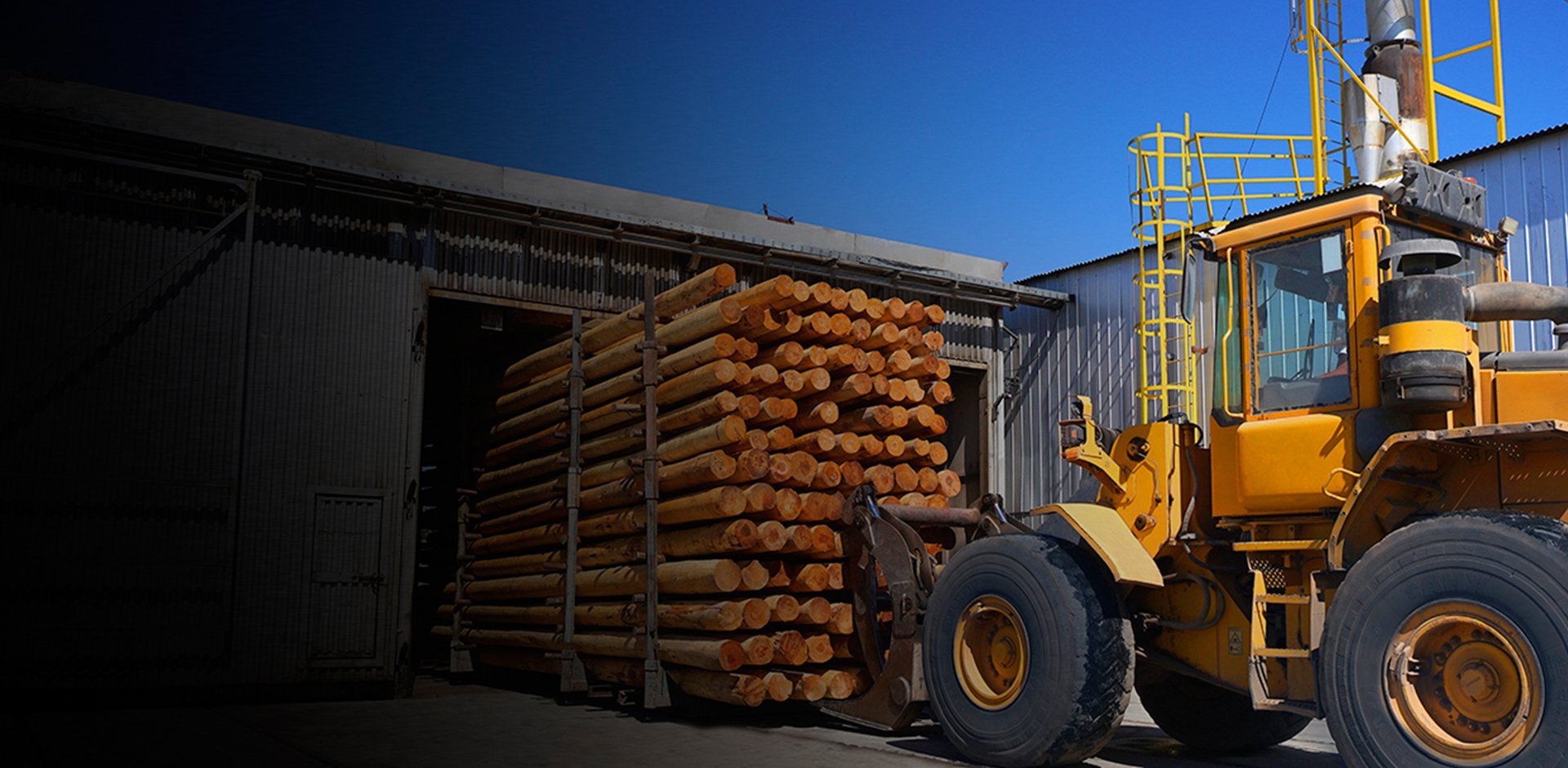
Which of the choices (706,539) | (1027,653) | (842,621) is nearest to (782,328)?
(706,539)

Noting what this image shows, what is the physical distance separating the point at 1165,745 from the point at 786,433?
3.76m

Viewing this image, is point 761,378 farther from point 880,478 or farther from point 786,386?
point 880,478

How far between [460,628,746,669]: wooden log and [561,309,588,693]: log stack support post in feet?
0.39

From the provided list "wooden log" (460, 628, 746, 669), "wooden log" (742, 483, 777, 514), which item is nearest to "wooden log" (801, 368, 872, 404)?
"wooden log" (742, 483, 777, 514)

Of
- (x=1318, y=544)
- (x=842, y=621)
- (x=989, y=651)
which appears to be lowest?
(x=989, y=651)

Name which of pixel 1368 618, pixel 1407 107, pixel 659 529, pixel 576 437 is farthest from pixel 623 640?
pixel 1407 107

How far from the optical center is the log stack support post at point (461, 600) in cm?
1530

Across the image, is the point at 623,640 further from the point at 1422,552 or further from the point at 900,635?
the point at 1422,552

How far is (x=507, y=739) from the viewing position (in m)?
9.77

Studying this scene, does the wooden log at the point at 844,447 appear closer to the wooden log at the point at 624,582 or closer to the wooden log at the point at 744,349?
the wooden log at the point at 744,349

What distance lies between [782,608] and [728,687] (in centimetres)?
74

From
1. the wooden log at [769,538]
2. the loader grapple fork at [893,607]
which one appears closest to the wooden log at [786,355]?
the loader grapple fork at [893,607]

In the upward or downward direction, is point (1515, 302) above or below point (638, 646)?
above

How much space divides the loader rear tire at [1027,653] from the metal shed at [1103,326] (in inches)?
285
